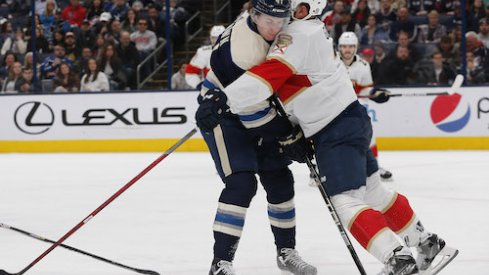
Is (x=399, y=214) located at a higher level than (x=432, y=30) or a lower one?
higher

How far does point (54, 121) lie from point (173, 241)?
5669 mm

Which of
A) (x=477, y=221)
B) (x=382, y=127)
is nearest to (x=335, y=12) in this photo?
(x=382, y=127)

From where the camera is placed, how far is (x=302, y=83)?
9.70 ft

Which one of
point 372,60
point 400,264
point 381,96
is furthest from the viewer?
point 372,60

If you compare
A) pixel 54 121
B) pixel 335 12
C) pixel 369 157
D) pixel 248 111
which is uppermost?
pixel 248 111

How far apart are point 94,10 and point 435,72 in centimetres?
402

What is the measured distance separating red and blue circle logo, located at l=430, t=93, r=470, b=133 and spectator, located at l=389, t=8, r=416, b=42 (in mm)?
780

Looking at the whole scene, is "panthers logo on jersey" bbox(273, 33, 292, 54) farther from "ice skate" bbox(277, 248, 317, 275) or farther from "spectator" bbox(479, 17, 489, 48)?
"spectator" bbox(479, 17, 489, 48)

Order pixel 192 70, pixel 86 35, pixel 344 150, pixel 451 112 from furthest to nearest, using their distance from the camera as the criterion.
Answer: pixel 86 35, pixel 451 112, pixel 192 70, pixel 344 150

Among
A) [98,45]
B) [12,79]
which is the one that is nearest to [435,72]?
[98,45]

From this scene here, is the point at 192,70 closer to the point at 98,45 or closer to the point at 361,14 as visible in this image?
the point at 361,14

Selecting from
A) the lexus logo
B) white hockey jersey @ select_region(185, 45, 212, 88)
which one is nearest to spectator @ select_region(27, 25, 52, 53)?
the lexus logo

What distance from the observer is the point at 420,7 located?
368 inches

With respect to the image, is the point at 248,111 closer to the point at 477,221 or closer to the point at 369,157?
the point at 369,157
